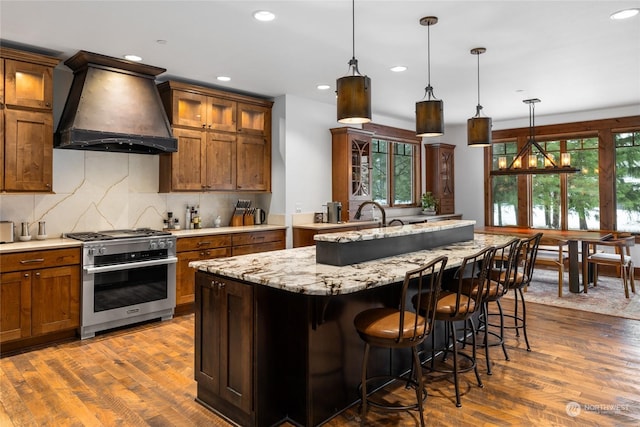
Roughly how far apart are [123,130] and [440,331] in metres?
3.50

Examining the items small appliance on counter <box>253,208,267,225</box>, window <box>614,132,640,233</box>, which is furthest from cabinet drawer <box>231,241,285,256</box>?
window <box>614,132,640,233</box>

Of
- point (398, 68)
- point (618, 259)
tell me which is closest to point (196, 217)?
point (398, 68)

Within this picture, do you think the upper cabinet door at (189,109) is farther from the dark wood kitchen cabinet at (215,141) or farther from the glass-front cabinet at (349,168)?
the glass-front cabinet at (349,168)

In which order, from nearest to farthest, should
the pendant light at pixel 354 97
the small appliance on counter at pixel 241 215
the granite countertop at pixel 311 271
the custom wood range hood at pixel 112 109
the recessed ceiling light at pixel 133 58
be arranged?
the granite countertop at pixel 311 271
the pendant light at pixel 354 97
the custom wood range hood at pixel 112 109
the recessed ceiling light at pixel 133 58
the small appliance on counter at pixel 241 215

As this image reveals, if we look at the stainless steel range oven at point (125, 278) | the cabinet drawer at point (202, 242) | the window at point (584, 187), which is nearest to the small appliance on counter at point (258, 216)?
the cabinet drawer at point (202, 242)

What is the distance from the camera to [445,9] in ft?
10.3

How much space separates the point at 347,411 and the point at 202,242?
9.15 ft

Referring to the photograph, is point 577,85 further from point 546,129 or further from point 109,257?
point 109,257

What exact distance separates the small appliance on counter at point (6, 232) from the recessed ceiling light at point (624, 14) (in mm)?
5404

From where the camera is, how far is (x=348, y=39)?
3.73m

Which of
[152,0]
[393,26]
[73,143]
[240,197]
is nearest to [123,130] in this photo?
[73,143]

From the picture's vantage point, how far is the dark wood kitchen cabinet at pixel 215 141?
16.0 ft

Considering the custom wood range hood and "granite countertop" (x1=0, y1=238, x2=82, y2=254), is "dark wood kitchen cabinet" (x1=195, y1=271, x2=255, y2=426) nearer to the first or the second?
"granite countertop" (x1=0, y1=238, x2=82, y2=254)

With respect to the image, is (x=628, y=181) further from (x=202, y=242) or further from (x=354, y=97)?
(x=202, y=242)
